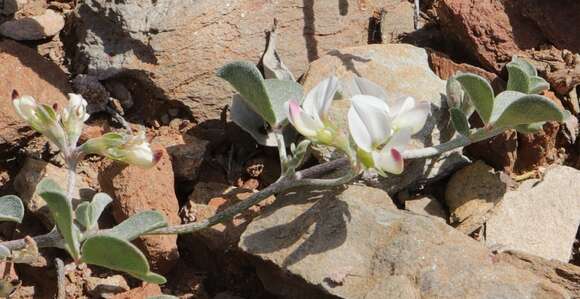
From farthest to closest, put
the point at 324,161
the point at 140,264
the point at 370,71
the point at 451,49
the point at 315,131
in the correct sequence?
the point at 451,49 < the point at 370,71 < the point at 324,161 < the point at 315,131 < the point at 140,264

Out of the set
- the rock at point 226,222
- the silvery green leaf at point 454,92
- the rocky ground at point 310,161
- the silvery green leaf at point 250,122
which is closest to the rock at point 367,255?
the rocky ground at point 310,161

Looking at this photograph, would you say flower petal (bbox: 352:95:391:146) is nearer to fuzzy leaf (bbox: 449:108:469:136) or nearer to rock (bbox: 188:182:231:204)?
fuzzy leaf (bbox: 449:108:469:136)

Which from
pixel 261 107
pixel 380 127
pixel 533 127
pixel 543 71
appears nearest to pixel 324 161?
pixel 261 107

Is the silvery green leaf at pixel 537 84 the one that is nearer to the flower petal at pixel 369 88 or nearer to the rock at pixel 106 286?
the flower petal at pixel 369 88

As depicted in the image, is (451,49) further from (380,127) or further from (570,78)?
(380,127)

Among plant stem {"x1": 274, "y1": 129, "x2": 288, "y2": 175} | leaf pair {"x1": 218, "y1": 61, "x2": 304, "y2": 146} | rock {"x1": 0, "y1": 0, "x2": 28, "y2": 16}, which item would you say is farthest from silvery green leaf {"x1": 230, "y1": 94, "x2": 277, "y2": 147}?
rock {"x1": 0, "y1": 0, "x2": 28, "y2": 16}

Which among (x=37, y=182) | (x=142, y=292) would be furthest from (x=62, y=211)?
(x=37, y=182)

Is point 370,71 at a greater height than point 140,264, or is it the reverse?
point 370,71
